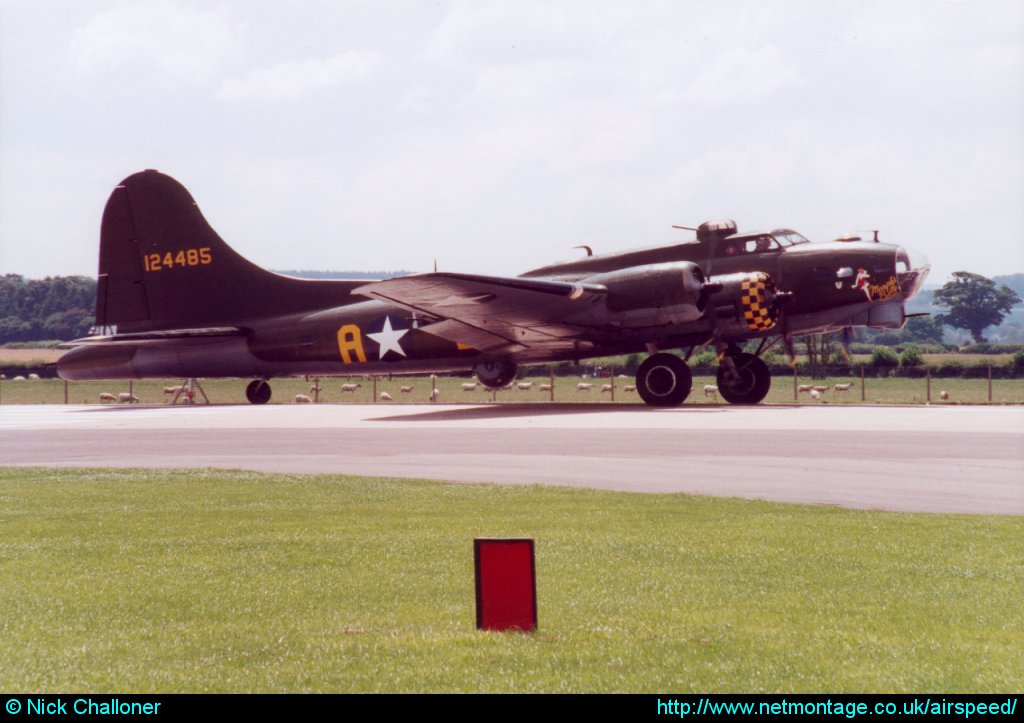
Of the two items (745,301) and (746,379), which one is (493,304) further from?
(746,379)

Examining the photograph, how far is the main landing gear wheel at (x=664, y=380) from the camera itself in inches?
1165

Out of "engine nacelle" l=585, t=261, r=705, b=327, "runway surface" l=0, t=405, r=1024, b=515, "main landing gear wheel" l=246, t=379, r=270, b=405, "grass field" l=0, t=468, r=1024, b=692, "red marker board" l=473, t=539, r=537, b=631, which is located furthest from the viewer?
"main landing gear wheel" l=246, t=379, r=270, b=405

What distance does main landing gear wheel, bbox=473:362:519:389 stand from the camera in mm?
33906

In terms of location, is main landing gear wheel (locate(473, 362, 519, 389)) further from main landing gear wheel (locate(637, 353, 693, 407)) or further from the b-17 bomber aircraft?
main landing gear wheel (locate(637, 353, 693, 407))

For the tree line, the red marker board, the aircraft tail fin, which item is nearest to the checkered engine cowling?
the aircraft tail fin

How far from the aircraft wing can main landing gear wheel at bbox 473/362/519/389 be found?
1833 mm

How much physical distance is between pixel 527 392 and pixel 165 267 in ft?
87.6

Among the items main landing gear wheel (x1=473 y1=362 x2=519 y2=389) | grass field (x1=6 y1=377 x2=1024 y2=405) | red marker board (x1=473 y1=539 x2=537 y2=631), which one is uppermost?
main landing gear wheel (x1=473 y1=362 x2=519 y2=389)

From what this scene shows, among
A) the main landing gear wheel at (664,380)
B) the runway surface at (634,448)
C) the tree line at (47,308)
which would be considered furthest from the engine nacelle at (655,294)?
the tree line at (47,308)

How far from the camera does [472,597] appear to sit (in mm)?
8438

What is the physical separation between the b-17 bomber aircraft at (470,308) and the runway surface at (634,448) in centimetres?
223

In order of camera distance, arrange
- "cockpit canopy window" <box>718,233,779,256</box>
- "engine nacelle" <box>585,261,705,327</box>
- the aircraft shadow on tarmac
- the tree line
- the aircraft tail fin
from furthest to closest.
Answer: the tree line, the aircraft tail fin, "cockpit canopy window" <box>718,233,779,256</box>, the aircraft shadow on tarmac, "engine nacelle" <box>585,261,705,327</box>

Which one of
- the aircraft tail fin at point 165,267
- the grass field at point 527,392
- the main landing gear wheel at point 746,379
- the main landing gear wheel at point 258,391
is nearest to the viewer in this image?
the main landing gear wheel at point 746,379

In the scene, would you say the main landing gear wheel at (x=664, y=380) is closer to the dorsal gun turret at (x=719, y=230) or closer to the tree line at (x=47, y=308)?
the dorsal gun turret at (x=719, y=230)
